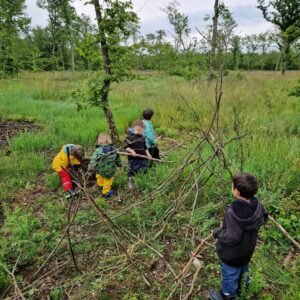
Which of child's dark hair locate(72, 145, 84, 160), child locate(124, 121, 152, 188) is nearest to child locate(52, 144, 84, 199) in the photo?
child's dark hair locate(72, 145, 84, 160)

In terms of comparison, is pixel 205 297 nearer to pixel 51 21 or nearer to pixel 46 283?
pixel 46 283

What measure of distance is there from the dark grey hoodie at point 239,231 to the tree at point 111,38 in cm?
399

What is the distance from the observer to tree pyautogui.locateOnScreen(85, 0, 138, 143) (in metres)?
5.55

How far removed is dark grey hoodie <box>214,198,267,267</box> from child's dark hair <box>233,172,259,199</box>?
8cm

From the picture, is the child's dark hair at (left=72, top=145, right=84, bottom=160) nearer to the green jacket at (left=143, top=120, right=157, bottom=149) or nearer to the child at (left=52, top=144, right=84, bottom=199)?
the child at (left=52, top=144, right=84, bottom=199)

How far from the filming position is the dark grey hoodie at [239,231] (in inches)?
93.6

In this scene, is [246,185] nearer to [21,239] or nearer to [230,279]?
[230,279]

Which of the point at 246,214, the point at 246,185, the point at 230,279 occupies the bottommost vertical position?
the point at 230,279

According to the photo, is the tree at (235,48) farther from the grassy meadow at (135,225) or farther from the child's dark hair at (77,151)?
the child's dark hair at (77,151)

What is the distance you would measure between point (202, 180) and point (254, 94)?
23.3 feet

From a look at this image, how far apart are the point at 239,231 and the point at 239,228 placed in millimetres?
25

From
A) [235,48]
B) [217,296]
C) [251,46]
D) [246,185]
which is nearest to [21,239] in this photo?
[217,296]

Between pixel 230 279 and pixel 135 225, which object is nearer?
pixel 230 279

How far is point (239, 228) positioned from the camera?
7.80ft
